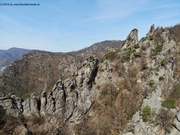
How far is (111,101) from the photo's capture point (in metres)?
25.6

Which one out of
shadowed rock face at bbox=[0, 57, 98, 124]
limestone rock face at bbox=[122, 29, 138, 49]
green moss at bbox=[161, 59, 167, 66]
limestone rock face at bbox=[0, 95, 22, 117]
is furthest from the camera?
limestone rock face at bbox=[122, 29, 138, 49]

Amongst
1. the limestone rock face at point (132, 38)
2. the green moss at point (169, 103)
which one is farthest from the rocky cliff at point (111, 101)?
the limestone rock face at point (132, 38)

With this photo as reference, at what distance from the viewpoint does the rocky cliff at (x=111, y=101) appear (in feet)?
68.6

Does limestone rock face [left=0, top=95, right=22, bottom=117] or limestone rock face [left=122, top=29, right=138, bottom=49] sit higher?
limestone rock face [left=122, top=29, right=138, bottom=49]

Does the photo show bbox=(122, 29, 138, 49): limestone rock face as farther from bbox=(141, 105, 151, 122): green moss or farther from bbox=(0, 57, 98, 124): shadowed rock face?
bbox=(141, 105, 151, 122): green moss

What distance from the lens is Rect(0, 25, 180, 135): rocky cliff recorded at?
20.9 m

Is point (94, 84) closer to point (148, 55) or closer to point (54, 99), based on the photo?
point (54, 99)

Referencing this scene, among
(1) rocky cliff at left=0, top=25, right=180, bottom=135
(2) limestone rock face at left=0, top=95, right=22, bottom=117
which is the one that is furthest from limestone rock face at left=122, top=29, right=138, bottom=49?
(2) limestone rock face at left=0, top=95, right=22, bottom=117

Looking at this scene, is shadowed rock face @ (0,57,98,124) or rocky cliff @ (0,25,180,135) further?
shadowed rock face @ (0,57,98,124)

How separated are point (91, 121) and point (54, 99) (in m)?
7.38

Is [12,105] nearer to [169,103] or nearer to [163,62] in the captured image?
[169,103]

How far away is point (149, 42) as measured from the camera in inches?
1334

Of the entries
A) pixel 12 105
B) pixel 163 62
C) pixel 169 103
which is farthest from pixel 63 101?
pixel 163 62

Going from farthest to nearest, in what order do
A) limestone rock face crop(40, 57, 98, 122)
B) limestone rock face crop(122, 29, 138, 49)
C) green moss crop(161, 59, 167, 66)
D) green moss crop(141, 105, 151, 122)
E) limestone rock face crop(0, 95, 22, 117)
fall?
limestone rock face crop(122, 29, 138, 49)
green moss crop(161, 59, 167, 66)
limestone rock face crop(40, 57, 98, 122)
limestone rock face crop(0, 95, 22, 117)
green moss crop(141, 105, 151, 122)
